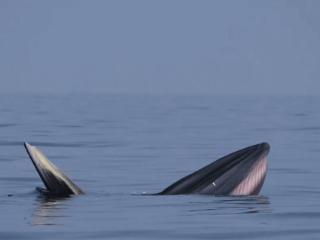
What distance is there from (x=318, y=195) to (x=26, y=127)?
21.6m

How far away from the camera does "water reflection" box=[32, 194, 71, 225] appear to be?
13.5 metres

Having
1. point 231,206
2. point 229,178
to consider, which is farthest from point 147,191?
point 231,206

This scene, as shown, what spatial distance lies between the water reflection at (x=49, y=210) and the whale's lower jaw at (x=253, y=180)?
202cm

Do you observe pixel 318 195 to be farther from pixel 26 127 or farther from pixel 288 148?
pixel 26 127

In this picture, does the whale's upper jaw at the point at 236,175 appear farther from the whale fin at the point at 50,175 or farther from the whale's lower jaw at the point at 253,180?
the whale fin at the point at 50,175

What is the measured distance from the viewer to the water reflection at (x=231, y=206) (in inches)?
562

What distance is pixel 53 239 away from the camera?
12.2 m

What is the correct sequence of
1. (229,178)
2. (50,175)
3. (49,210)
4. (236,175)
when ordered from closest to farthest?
1. (49,210)
2. (50,175)
3. (236,175)
4. (229,178)

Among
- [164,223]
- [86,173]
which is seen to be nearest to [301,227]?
[164,223]

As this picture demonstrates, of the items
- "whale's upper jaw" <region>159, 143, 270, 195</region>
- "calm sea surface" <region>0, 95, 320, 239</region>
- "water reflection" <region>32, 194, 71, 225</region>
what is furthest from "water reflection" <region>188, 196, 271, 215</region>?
"water reflection" <region>32, 194, 71, 225</region>

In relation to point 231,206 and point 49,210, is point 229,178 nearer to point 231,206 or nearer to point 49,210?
point 231,206

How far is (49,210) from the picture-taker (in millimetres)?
14281

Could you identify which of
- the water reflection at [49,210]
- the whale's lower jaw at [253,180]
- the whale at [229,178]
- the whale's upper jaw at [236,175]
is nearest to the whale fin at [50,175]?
the whale at [229,178]

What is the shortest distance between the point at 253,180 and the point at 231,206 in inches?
25.6
